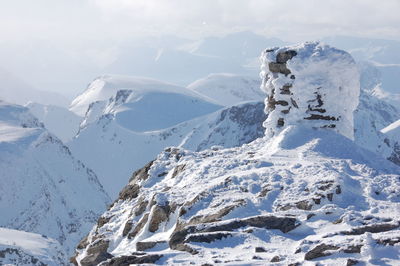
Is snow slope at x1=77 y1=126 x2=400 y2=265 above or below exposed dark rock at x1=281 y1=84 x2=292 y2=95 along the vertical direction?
below

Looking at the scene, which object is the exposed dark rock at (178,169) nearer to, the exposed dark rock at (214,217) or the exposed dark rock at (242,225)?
the exposed dark rock at (214,217)

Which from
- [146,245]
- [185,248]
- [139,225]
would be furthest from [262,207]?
[139,225]

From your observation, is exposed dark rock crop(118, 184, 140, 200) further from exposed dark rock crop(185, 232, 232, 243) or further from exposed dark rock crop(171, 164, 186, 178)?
exposed dark rock crop(185, 232, 232, 243)

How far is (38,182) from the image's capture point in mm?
124500

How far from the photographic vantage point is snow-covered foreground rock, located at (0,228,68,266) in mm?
62062

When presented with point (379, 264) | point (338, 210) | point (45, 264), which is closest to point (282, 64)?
point (338, 210)

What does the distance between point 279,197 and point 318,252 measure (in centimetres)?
795

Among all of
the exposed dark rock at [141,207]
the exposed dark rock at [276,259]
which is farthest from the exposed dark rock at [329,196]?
the exposed dark rock at [141,207]

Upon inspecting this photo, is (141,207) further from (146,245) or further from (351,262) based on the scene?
(351,262)

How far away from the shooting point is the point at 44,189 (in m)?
124

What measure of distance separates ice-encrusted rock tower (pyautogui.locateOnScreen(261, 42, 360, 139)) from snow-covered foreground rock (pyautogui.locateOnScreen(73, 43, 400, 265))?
8 cm

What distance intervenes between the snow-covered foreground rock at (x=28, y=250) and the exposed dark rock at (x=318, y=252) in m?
45.6

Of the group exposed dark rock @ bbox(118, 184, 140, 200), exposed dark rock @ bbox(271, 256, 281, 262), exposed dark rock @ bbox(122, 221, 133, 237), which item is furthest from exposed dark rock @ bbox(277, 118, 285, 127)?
exposed dark rock @ bbox(271, 256, 281, 262)

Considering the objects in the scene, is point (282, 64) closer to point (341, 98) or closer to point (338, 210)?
point (341, 98)
